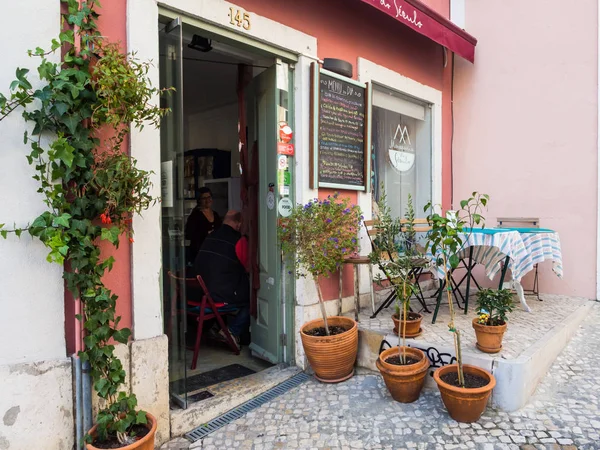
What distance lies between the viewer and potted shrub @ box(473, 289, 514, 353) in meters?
3.09

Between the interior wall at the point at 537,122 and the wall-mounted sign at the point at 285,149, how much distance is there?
3.12 metres

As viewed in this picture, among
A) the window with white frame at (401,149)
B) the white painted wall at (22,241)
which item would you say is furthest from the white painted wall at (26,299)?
the window with white frame at (401,149)

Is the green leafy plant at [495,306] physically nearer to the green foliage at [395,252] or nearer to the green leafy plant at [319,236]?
the green foliage at [395,252]

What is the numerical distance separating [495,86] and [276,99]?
3.42 meters

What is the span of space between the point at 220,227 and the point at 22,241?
221cm

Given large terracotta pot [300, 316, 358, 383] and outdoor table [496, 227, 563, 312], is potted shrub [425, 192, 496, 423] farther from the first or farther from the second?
outdoor table [496, 227, 563, 312]

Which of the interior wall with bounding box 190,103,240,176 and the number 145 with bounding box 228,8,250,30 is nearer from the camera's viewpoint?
the number 145 with bounding box 228,8,250,30

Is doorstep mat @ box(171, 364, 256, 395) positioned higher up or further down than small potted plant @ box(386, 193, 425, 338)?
further down

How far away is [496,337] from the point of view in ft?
10.1

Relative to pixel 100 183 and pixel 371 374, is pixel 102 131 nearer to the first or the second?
pixel 100 183

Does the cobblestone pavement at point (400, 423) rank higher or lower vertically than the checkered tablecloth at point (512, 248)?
lower

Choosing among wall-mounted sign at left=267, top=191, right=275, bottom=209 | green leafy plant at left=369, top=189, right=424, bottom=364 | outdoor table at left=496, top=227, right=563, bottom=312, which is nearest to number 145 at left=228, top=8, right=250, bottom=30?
wall-mounted sign at left=267, top=191, right=275, bottom=209

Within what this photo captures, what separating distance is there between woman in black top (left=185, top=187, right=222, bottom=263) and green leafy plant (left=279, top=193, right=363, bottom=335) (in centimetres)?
220

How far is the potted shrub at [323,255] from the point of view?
133 inches
